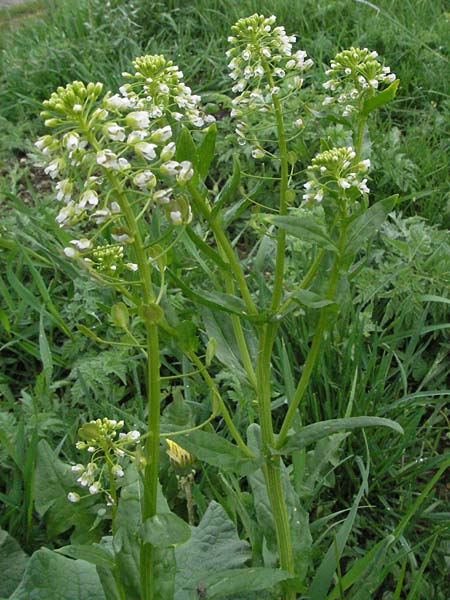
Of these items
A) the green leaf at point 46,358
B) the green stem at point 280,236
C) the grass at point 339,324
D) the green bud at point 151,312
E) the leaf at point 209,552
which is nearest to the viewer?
the green bud at point 151,312

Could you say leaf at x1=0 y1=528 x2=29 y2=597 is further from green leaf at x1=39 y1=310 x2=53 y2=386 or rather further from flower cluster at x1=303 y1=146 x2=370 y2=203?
flower cluster at x1=303 y1=146 x2=370 y2=203

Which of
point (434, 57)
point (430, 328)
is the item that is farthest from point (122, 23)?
point (430, 328)

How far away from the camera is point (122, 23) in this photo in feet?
13.9

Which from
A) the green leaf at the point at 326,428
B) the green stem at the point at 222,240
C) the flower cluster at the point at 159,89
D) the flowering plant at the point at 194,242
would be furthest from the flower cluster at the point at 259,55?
the green leaf at the point at 326,428

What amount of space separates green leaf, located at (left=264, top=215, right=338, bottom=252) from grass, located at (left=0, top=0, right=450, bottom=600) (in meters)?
0.40

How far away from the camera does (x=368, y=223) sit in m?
1.53

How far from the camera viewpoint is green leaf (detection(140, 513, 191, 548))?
1.29 metres

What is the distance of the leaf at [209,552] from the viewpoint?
1746mm

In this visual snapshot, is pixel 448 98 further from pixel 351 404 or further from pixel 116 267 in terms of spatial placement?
pixel 116 267

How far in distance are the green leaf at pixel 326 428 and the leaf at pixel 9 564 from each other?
790 mm

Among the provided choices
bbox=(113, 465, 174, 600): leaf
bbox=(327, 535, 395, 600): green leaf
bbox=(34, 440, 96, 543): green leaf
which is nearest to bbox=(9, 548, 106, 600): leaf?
bbox=(34, 440, 96, 543): green leaf

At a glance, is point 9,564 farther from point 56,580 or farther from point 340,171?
point 340,171

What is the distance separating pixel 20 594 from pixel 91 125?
1102mm

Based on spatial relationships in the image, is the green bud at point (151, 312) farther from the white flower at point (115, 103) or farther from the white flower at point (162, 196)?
the white flower at point (115, 103)
